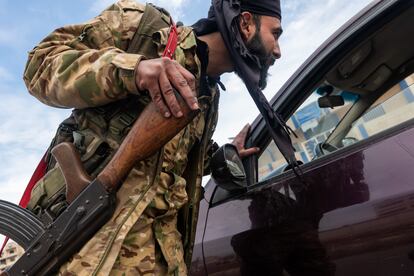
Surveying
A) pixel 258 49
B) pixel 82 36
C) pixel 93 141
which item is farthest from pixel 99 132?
pixel 258 49

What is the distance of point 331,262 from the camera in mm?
1260

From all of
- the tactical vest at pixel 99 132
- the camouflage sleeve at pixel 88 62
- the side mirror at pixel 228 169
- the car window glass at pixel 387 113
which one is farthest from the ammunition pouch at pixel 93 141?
the car window glass at pixel 387 113

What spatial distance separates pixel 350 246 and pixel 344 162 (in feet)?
0.82

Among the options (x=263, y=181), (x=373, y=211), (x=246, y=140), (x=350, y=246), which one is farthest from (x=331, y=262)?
(x=246, y=140)

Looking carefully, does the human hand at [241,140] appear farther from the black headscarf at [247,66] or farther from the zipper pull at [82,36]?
the zipper pull at [82,36]

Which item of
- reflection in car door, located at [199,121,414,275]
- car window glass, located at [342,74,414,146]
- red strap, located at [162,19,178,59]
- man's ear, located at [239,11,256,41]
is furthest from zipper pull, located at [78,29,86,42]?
car window glass, located at [342,74,414,146]

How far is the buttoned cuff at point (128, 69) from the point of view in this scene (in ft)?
3.41

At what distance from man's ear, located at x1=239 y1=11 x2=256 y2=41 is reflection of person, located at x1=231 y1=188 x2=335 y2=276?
1.83ft

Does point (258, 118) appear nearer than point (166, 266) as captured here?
No

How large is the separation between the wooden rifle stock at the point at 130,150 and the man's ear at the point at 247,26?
22.5 inches

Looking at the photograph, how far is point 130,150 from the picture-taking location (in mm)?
1136

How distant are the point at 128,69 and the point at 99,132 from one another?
0.31m

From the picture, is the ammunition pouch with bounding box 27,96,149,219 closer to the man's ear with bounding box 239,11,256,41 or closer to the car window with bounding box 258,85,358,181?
the man's ear with bounding box 239,11,256,41

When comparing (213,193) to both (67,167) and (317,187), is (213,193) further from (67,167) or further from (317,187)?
(67,167)
